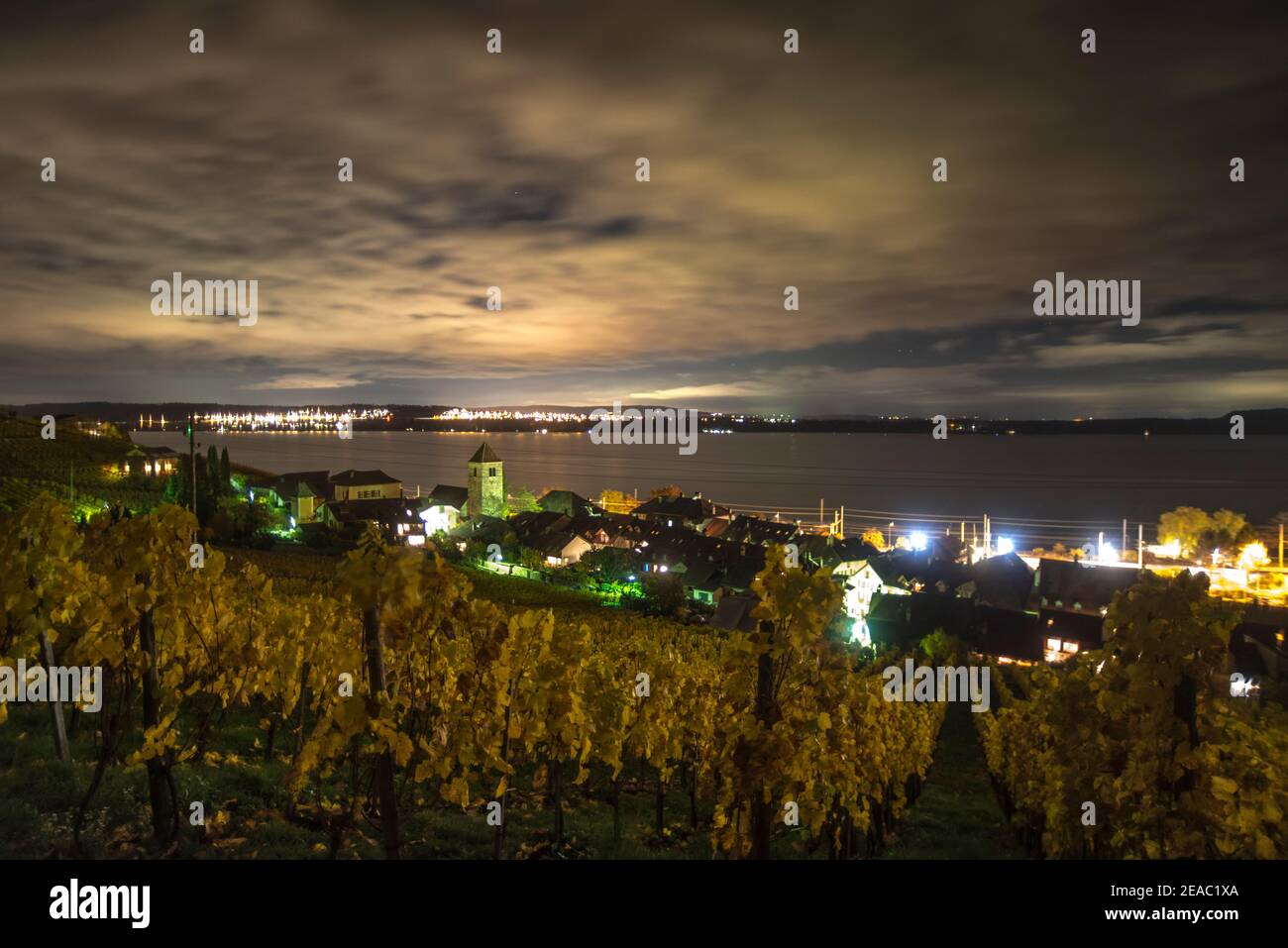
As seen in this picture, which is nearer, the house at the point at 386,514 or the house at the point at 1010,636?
the house at the point at 1010,636

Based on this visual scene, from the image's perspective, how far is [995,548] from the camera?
78.8 meters

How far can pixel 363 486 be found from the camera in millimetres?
91000

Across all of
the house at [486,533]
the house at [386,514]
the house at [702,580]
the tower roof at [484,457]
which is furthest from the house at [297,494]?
the house at [702,580]

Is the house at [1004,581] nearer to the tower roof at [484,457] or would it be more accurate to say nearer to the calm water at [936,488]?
the calm water at [936,488]

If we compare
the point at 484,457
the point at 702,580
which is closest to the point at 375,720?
the point at 702,580

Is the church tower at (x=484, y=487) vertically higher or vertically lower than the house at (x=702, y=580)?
higher

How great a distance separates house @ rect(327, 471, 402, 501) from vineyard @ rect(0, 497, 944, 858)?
80531mm

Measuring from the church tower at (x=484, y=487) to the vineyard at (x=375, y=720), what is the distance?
241ft

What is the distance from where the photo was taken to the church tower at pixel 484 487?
8506cm

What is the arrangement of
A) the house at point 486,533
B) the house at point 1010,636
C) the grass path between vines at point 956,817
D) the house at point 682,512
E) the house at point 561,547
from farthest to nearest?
1. the house at point 682,512
2. the house at point 486,533
3. the house at point 561,547
4. the house at point 1010,636
5. the grass path between vines at point 956,817

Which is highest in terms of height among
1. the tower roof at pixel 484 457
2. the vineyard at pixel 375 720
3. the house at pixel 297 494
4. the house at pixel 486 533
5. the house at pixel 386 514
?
the tower roof at pixel 484 457

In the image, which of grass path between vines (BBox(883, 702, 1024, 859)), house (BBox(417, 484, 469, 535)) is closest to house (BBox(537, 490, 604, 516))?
house (BBox(417, 484, 469, 535))

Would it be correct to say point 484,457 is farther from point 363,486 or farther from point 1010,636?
point 1010,636
